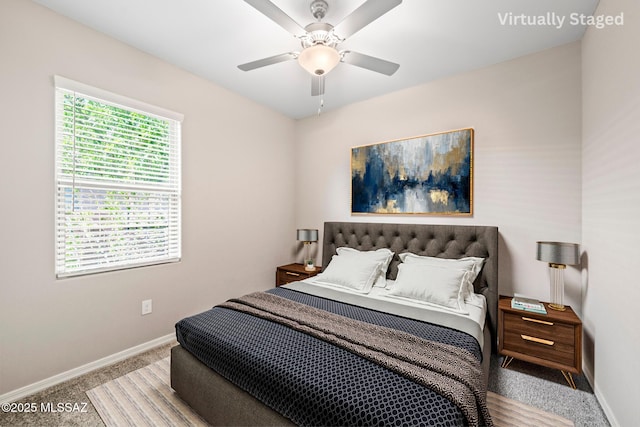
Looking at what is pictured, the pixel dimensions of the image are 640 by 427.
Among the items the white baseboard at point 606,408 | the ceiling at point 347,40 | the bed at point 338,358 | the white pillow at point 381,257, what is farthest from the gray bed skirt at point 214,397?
the ceiling at point 347,40

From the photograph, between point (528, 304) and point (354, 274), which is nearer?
point (528, 304)

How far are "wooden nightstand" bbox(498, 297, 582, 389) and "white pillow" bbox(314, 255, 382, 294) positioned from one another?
1074 millimetres

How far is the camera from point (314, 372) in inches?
50.3

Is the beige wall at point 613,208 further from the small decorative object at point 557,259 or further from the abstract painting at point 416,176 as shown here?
the abstract painting at point 416,176

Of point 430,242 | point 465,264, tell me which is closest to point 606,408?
point 465,264

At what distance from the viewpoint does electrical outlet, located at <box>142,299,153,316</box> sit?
8.17 ft

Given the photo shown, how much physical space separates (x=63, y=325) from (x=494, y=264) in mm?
3536

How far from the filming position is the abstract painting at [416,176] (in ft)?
9.04

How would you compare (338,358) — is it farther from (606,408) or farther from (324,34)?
(324,34)

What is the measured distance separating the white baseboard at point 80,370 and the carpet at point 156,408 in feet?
0.99

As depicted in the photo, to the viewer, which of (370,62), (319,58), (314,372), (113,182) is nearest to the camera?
(314,372)

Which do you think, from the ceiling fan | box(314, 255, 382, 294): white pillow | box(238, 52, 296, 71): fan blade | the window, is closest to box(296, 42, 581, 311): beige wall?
box(314, 255, 382, 294): white pillow

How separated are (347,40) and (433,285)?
215 centimetres

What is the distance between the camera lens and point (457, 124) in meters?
2.80
